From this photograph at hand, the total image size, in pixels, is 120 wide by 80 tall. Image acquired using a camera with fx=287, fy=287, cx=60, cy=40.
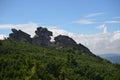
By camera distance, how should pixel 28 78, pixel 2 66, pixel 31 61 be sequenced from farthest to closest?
pixel 31 61, pixel 2 66, pixel 28 78

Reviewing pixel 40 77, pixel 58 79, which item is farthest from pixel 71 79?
pixel 40 77

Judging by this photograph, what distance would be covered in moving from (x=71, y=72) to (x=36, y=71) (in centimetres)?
3270

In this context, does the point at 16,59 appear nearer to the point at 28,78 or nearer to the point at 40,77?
the point at 40,77

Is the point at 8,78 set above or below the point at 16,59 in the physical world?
below

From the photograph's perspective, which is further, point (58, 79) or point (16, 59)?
point (16, 59)

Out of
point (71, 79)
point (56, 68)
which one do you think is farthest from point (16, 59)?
point (71, 79)

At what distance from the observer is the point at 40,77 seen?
169250 mm

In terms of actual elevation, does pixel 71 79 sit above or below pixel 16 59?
below

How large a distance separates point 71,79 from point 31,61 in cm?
3124

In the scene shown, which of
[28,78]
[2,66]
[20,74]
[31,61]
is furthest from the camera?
[31,61]

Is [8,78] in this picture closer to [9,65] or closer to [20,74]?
[20,74]

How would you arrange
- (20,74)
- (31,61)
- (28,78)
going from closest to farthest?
(28,78) → (20,74) → (31,61)

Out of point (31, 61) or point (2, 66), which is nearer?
point (2, 66)

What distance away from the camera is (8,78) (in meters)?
155
